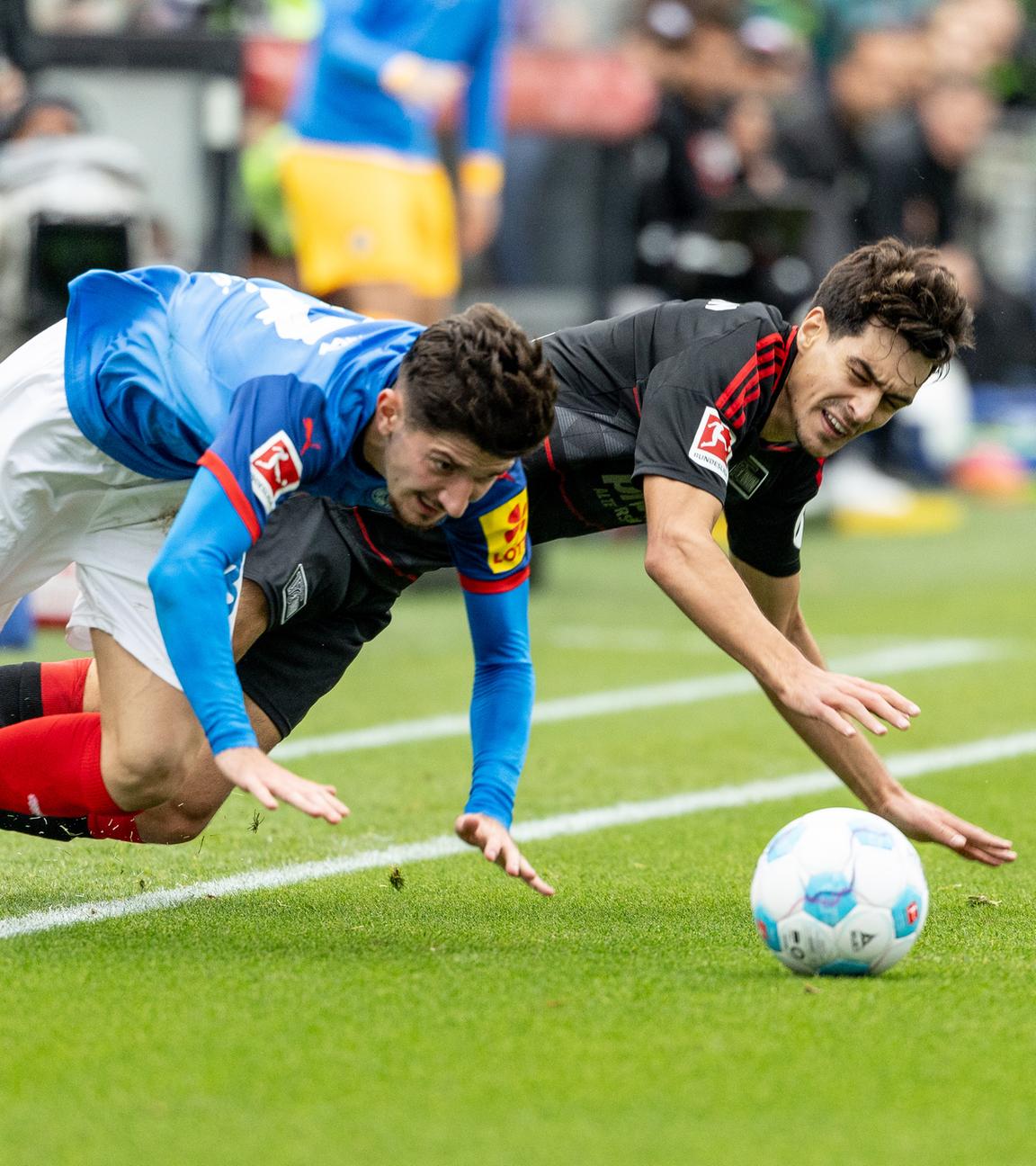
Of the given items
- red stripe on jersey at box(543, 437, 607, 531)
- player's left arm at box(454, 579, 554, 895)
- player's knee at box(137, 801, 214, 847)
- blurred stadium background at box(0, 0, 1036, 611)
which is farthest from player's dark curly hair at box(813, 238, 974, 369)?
blurred stadium background at box(0, 0, 1036, 611)

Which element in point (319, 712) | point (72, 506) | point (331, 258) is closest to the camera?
point (72, 506)

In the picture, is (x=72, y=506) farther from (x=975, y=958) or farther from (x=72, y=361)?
(x=975, y=958)

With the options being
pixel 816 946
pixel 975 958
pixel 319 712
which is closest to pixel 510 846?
pixel 816 946

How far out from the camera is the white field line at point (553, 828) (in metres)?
4.47

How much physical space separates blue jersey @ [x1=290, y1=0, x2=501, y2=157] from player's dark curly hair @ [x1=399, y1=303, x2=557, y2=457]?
552cm

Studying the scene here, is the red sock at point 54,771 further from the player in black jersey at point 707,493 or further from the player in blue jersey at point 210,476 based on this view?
the player in black jersey at point 707,493

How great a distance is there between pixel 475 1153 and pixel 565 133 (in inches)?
401

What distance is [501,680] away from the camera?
14.3 ft

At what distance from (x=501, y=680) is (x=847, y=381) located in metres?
1.00

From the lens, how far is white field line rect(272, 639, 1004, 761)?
6.74m

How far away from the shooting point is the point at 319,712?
23.9 ft

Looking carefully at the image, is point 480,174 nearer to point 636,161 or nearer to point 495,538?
point 636,161

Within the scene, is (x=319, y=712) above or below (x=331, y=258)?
below

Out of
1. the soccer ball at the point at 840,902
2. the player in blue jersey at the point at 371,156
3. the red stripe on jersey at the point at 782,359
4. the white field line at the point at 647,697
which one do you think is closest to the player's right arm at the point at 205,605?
the soccer ball at the point at 840,902
